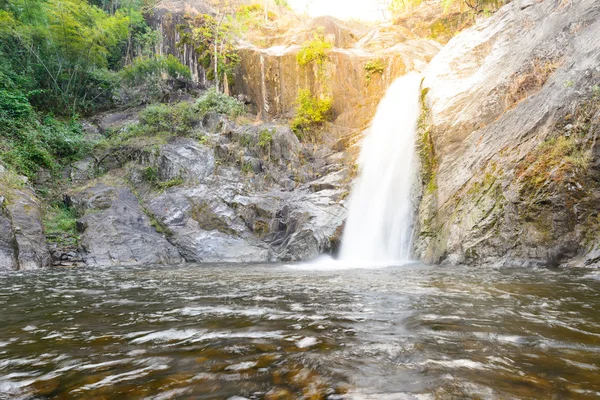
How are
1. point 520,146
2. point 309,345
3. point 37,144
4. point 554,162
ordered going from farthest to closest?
point 37,144 → point 520,146 → point 554,162 → point 309,345

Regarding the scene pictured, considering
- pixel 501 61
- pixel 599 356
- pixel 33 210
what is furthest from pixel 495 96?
pixel 33 210

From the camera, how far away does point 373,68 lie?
19.8 m

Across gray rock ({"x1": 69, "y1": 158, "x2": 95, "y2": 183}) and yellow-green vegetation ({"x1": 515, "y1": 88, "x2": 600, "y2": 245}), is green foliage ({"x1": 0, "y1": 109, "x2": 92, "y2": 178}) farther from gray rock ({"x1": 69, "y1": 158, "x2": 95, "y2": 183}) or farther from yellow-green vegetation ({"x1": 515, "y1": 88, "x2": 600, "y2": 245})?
yellow-green vegetation ({"x1": 515, "y1": 88, "x2": 600, "y2": 245})

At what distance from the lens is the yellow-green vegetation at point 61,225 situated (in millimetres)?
11602

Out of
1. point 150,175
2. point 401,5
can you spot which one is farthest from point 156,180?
point 401,5

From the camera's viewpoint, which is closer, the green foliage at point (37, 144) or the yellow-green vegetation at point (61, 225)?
the yellow-green vegetation at point (61, 225)

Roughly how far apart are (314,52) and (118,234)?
1507cm

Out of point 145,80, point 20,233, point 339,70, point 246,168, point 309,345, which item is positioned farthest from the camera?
point 145,80

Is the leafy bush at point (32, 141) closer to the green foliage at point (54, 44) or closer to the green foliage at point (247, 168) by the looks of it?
the green foliage at point (54, 44)

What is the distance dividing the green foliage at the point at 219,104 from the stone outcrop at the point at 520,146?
37.7 ft

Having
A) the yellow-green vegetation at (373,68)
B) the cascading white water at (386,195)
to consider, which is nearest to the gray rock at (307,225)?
the cascading white water at (386,195)

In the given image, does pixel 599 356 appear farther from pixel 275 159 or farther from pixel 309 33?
pixel 309 33

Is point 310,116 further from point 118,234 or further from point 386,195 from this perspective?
point 118,234

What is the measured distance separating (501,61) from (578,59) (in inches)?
118
